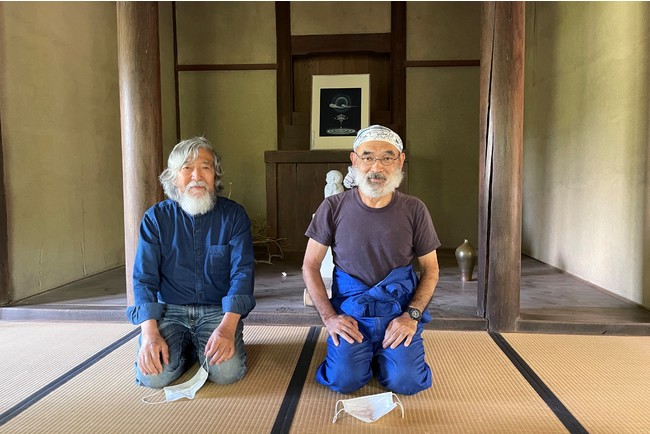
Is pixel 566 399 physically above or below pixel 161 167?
below

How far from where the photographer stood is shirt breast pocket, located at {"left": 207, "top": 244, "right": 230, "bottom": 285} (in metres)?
2.14

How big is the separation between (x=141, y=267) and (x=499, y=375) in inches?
63.1

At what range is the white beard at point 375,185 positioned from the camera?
6.59 feet

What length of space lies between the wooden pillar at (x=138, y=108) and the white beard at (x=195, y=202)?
2.99 feet

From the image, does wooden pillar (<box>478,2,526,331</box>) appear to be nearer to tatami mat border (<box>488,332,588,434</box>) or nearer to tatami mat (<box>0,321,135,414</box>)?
tatami mat border (<box>488,332,588,434</box>)

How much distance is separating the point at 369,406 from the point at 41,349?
174cm

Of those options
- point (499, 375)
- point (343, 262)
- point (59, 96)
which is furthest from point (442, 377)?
point (59, 96)

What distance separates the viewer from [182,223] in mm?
2150

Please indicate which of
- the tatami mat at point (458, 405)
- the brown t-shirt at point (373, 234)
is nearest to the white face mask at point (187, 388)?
the tatami mat at point (458, 405)

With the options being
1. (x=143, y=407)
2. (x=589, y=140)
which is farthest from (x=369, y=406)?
(x=589, y=140)

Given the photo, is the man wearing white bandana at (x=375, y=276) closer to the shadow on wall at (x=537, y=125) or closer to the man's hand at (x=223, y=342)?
the man's hand at (x=223, y=342)

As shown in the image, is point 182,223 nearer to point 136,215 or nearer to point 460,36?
point 136,215

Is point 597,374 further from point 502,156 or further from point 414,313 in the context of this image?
point 502,156

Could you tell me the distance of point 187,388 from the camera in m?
1.93
